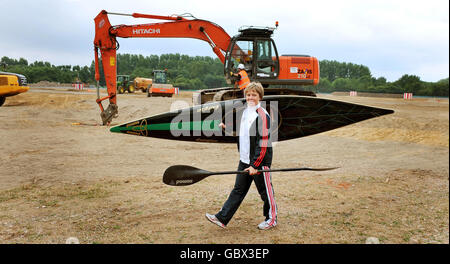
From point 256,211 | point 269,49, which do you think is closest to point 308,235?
point 256,211

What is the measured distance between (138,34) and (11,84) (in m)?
1.71

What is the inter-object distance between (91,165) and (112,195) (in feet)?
2.78

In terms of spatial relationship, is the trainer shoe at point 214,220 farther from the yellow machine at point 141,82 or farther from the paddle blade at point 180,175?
the yellow machine at point 141,82

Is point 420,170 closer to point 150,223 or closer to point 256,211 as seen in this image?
point 256,211

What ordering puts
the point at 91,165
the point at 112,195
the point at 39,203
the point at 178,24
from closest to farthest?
the point at 178,24 → the point at 39,203 → the point at 112,195 → the point at 91,165

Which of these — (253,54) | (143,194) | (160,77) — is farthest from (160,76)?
(143,194)

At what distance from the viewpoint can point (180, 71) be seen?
4.15 m

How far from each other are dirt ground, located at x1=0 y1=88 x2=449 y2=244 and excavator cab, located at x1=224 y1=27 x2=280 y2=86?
0.85m

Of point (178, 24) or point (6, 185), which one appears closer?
point (6, 185)

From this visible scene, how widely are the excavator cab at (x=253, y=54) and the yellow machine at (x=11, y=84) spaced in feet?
8.39

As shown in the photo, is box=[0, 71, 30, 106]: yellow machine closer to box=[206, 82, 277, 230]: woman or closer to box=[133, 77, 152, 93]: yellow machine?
box=[133, 77, 152, 93]: yellow machine

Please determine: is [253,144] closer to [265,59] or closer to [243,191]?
[243,191]

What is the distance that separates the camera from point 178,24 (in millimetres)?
4320

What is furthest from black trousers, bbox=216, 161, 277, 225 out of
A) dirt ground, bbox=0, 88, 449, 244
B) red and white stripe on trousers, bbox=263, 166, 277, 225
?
dirt ground, bbox=0, 88, 449, 244
